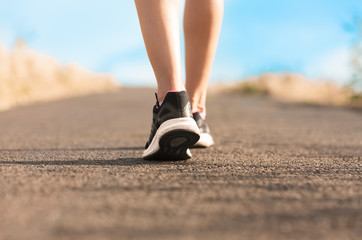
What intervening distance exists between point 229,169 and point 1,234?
86cm

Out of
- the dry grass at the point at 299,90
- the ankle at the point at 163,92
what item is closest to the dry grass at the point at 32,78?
the ankle at the point at 163,92

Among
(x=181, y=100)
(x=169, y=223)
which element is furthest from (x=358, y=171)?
(x=169, y=223)

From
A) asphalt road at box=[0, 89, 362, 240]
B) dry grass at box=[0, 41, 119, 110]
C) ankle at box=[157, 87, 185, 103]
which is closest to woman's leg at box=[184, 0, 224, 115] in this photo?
asphalt road at box=[0, 89, 362, 240]

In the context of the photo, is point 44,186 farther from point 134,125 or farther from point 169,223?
point 134,125

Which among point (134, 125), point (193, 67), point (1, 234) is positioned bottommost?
point (134, 125)

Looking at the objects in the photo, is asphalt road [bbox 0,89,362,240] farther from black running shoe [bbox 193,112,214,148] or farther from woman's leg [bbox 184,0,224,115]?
woman's leg [bbox 184,0,224,115]

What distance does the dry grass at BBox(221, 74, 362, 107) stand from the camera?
628 cm

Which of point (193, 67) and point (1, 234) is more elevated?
point (193, 67)

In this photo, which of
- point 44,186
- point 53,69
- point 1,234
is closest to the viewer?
point 1,234

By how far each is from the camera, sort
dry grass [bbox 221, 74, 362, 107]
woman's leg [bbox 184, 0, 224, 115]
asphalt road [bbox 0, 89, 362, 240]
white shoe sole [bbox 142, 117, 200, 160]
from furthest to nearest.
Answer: dry grass [bbox 221, 74, 362, 107] < woman's leg [bbox 184, 0, 224, 115] < white shoe sole [bbox 142, 117, 200, 160] < asphalt road [bbox 0, 89, 362, 240]

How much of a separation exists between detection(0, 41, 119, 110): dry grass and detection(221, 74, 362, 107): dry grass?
5037 mm

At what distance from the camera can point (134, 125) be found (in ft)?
11.6

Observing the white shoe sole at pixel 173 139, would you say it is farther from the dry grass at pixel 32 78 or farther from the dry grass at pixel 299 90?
the dry grass at pixel 299 90

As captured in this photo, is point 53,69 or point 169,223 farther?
point 53,69
